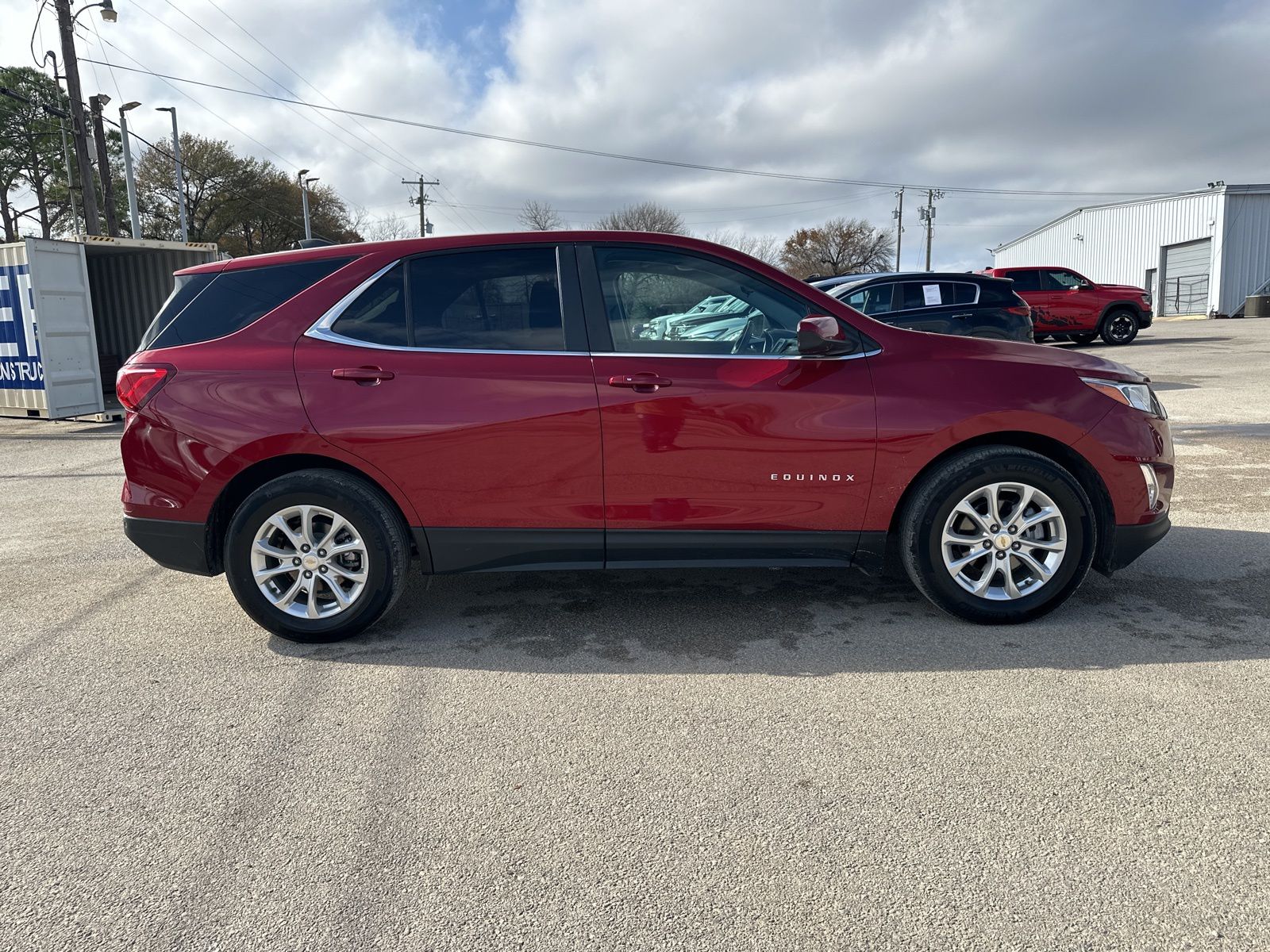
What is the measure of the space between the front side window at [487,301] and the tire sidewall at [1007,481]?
1.83 m

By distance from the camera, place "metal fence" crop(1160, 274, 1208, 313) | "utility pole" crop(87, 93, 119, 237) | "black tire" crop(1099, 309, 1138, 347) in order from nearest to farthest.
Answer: "black tire" crop(1099, 309, 1138, 347), "utility pole" crop(87, 93, 119, 237), "metal fence" crop(1160, 274, 1208, 313)

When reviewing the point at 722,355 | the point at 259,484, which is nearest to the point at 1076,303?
the point at 722,355

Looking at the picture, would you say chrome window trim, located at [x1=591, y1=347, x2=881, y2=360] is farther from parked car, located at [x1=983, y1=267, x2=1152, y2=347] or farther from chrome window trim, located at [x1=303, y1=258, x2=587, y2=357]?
parked car, located at [x1=983, y1=267, x2=1152, y2=347]

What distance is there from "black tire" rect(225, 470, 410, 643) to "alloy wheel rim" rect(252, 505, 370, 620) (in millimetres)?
13

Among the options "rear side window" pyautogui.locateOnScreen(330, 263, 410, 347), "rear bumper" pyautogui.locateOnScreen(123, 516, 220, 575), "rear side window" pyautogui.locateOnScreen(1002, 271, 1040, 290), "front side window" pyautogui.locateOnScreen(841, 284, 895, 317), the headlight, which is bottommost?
"rear bumper" pyautogui.locateOnScreen(123, 516, 220, 575)

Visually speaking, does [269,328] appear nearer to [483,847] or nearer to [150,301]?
[483,847]

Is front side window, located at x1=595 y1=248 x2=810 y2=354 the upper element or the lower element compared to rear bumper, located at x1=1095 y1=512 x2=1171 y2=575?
upper

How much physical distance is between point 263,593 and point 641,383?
1.93m

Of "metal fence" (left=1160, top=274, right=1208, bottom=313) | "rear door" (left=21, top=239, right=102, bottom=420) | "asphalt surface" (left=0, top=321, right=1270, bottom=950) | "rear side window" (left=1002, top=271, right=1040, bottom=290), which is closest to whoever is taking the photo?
"asphalt surface" (left=0, top=321, right=1270, bottom=950)

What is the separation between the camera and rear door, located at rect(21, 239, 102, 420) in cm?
1199

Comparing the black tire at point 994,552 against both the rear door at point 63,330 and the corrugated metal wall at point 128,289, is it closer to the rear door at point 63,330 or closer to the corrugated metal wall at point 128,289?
the rear door at point 63,330

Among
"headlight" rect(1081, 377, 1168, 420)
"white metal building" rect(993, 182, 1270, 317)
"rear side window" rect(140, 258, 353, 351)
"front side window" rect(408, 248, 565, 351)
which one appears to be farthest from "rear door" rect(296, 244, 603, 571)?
"white metal building" rect(993, 182, 1270, 317)

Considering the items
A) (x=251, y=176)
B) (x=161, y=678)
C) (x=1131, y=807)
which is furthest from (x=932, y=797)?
(x=251, y=176)

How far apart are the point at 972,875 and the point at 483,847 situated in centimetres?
132
